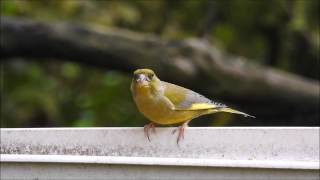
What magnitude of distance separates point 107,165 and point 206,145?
0.56 meters

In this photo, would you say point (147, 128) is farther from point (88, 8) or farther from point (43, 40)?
point (88, 8)

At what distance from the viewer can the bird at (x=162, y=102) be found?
256cm

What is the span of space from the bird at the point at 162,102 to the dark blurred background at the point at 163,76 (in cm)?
195

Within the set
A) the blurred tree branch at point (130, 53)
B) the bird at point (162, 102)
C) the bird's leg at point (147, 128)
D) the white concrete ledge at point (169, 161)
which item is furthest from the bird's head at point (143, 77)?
the blurred tree branch at point (130, 53)

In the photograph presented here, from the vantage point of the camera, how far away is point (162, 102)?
2.68m

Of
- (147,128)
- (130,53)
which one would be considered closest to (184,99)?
(147,128)

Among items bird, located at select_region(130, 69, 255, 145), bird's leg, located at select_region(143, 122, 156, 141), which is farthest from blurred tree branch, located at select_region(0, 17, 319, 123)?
bird's leg, located at select_region(143, 122, 156, 141)

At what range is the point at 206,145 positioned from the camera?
2486 millimetres

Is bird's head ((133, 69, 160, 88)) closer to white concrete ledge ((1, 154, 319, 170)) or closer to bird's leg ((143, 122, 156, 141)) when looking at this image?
bird's leg ((143, 122, 156, 141))

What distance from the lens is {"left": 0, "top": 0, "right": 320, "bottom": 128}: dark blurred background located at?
16.9 feet

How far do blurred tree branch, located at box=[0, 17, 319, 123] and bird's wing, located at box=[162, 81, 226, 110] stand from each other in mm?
1852

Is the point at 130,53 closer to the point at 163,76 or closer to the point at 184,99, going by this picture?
the point at 163,76

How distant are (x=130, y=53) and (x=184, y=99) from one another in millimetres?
1996

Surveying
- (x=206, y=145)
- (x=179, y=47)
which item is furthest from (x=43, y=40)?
(x=206, y=145)
